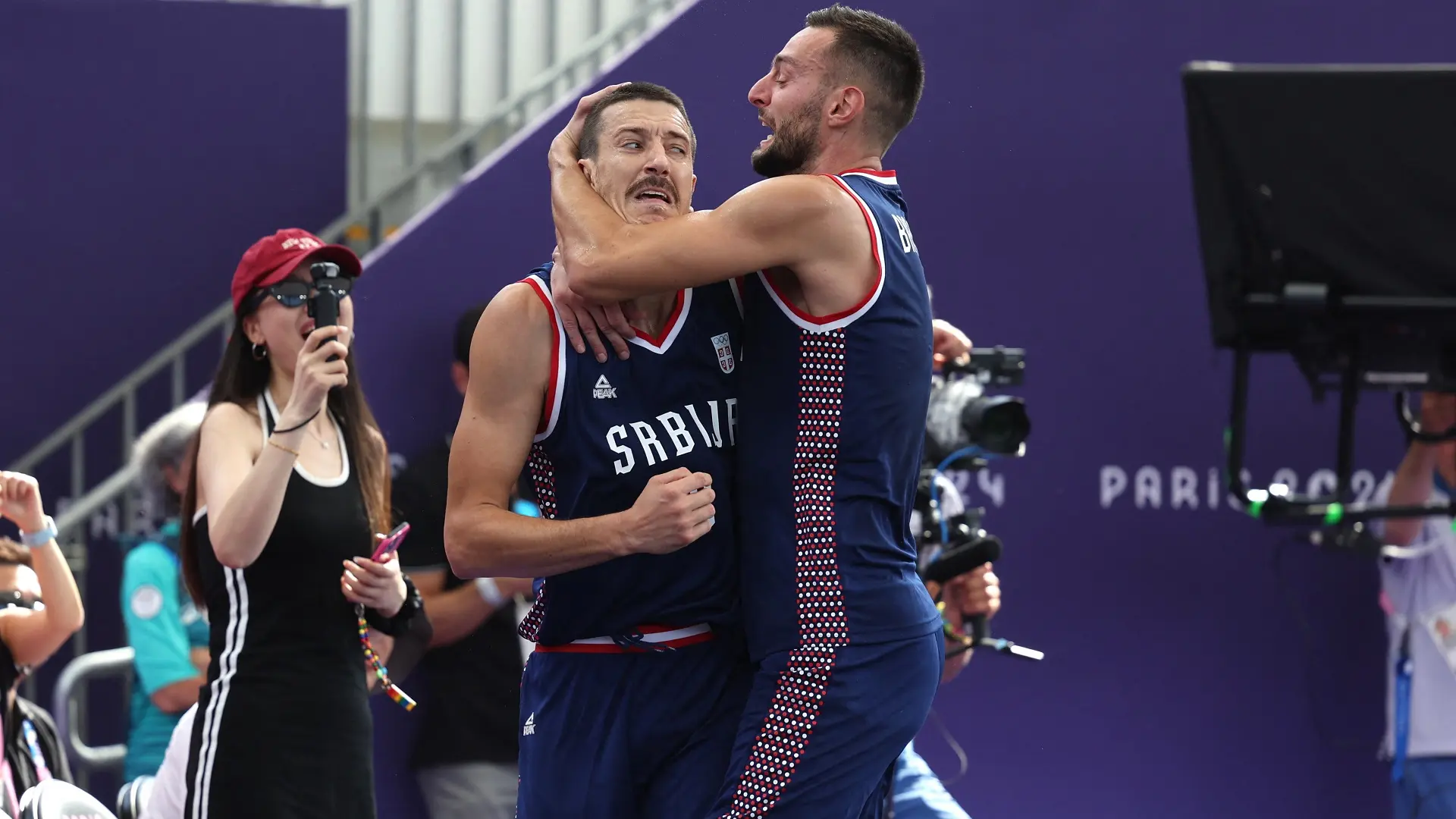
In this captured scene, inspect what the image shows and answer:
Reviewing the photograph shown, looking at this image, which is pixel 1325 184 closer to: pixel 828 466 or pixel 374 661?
pixel 828 466

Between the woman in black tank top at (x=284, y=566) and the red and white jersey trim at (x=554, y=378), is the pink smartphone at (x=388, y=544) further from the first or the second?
the red and white jersey trim at (x=554, y=378)

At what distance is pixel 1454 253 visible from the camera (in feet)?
11.2

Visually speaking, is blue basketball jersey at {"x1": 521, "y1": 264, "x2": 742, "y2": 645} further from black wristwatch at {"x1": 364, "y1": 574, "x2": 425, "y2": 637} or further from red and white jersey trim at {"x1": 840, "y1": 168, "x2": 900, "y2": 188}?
black wristwatch at {"x1": 364, "y1": 574, "x2": 425, "y2": 637}

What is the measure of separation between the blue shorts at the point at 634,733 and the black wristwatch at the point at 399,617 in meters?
0.87

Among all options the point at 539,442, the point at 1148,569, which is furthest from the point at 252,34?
the point at 539,442

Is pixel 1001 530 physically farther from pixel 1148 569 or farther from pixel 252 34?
pixel 252 34

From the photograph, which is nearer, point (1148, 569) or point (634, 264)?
point (634, 264)

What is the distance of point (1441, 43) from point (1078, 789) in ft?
9.92

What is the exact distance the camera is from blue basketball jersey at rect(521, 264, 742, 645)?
3.05m

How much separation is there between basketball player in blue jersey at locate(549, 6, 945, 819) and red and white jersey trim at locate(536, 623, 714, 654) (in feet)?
0.37

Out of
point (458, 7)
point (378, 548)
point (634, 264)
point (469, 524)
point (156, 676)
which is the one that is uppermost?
point (458, 7)

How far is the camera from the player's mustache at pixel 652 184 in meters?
3.24

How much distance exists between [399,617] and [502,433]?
41.8 inches

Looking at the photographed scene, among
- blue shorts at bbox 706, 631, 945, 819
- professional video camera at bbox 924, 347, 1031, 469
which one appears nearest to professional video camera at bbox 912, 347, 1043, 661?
professional video camera at bbox 924, 347, 1031, 469
